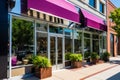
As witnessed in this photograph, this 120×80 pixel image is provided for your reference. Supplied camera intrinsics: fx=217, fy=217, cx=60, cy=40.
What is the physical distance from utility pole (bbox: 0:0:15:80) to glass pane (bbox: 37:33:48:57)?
3229mm

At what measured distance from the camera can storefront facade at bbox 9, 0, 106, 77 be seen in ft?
39.9

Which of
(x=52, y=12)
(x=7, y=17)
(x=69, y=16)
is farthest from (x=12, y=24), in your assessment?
(x=69, y=16)

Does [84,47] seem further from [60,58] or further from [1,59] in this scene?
[1,59]

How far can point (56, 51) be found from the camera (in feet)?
52.7

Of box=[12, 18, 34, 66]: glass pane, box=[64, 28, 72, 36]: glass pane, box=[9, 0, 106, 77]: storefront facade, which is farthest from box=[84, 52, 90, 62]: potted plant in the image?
box=[12, 18, 34, 66]: glass pane

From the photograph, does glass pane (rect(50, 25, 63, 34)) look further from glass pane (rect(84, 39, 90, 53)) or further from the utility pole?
glass pane (rect(84, 39, 90, 53))

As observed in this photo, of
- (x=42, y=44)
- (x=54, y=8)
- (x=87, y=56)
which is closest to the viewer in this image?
(x=54, y=8)

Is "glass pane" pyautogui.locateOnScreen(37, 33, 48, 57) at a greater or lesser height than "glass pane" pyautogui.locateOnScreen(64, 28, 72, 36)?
lesser

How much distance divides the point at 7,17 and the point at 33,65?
3.45 meters

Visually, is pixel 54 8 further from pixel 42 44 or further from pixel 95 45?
pixel 95 45

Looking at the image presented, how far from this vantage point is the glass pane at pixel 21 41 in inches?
478

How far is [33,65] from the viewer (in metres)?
13.1

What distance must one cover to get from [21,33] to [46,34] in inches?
107

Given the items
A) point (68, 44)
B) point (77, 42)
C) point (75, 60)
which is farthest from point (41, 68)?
point (77, 42)
